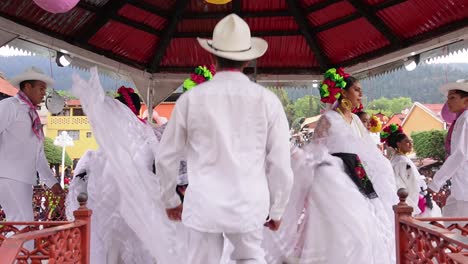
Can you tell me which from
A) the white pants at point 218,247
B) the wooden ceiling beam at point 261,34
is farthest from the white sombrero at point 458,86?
the wooden ceiling beam at point 261,34

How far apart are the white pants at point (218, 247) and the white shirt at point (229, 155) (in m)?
0.06

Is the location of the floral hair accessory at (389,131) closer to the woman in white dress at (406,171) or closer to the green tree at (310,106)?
the woman in white dress at (406,171)

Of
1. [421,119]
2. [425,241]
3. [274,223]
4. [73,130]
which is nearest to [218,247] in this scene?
[274,223]

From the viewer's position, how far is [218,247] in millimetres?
2822

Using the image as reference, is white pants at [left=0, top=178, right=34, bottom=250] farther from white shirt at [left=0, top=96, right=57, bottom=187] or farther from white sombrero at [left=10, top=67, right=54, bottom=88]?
white sombrero at [left=10, top=67, right=54, bottom=88]

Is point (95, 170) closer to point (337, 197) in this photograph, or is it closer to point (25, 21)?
point (337, 197)

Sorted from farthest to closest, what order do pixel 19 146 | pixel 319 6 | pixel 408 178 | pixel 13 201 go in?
pixel 319 6, pixel 408 178, pixel 19 146, pixel 13 201

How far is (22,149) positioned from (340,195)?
2.78m

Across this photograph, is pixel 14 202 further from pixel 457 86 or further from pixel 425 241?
pixel 457 86

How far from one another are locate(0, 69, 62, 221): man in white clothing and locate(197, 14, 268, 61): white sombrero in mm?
2419

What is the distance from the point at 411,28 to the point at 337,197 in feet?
14.5

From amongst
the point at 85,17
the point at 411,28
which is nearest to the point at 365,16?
the point at 411,28

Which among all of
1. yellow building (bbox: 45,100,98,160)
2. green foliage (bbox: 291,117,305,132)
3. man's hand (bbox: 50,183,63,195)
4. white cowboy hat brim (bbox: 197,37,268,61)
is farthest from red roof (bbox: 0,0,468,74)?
yellow building (bbox: 45,100,98,160)

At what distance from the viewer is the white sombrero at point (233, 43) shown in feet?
9.83
